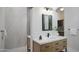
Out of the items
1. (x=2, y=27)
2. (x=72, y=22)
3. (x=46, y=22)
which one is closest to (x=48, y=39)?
(x=46, y=22)

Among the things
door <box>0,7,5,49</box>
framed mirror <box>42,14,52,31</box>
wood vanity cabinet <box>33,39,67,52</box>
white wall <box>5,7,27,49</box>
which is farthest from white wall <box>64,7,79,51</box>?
door <box>0,7,5,49</box>

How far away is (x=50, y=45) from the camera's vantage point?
140 cm

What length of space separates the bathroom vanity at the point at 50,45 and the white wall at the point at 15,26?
177 mm

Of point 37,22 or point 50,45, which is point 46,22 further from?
point 50,45

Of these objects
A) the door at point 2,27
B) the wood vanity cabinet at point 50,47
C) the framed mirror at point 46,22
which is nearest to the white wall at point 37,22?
the framed mirror at point 46,22

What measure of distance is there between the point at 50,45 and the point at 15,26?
541 millimetres

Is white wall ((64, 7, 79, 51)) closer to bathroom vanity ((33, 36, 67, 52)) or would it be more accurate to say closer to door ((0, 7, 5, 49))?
bathroom vanity ((33, 36, 67, 52))

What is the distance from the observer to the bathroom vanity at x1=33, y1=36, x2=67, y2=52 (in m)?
1.39

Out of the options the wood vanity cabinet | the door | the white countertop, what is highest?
the door

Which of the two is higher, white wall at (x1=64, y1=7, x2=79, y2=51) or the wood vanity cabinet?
white wall at (x1=64, y1=7, x2=79, y2=51)

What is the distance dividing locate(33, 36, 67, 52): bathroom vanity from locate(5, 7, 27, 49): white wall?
18cm

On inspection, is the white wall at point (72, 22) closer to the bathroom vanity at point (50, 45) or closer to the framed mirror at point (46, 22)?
the bathroom vanity at point (50, 45)

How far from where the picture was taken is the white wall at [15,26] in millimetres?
1379
